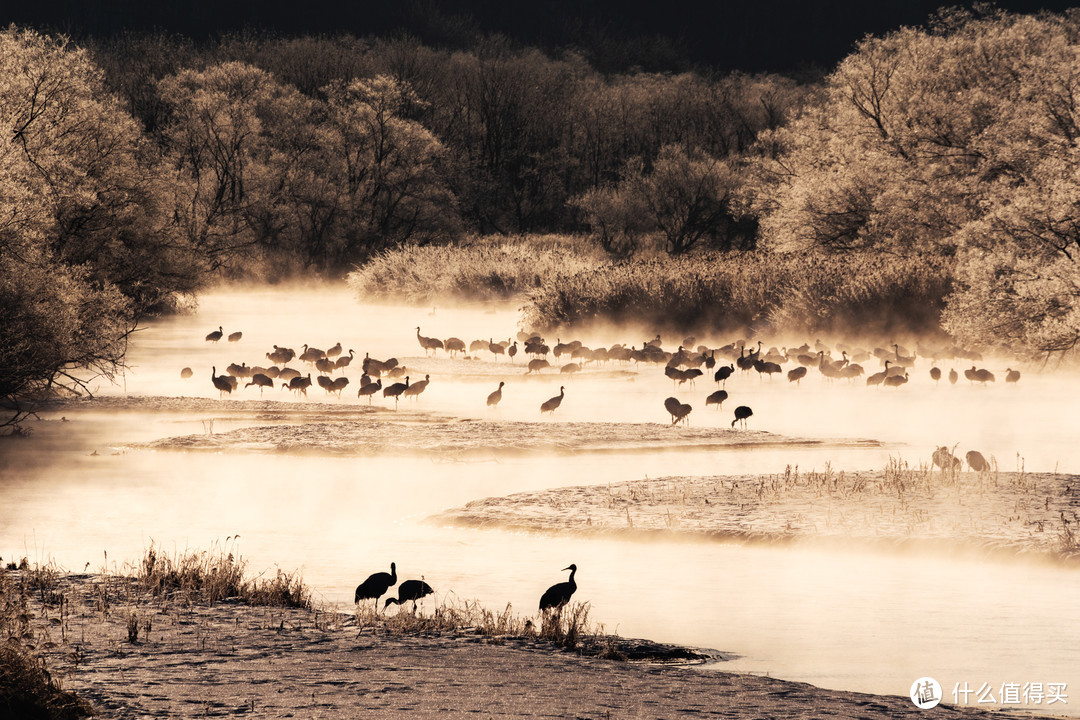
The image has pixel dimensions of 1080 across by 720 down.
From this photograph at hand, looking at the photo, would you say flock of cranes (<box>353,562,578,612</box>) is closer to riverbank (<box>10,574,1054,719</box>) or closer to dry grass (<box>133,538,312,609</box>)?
riverbank (<box>10,574,1054,719</box>)

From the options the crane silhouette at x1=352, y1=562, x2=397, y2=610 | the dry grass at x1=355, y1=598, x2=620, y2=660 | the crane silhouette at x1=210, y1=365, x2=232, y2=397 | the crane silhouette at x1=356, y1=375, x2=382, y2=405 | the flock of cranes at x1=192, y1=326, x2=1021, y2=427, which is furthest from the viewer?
the flock of cranes at x1=192, y1=326, x2=1021, y2=427

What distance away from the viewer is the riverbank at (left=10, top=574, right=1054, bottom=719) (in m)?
7.95

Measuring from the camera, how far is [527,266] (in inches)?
2140

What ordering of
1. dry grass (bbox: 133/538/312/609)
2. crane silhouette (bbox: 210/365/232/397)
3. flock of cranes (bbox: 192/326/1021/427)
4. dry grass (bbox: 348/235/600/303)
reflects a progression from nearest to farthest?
dry grass (bbox: 133/538/312/609) → crane silhouette (bbox: 210/365/232/397) → flock of cranes (bbox: 192/326/1021/427) → dry grass (bbox: 348/235/600/303)

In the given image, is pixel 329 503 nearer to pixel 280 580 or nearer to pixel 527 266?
pixel 280 580

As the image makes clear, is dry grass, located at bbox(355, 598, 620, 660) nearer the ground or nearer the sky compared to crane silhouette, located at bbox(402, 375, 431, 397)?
nearer the ground

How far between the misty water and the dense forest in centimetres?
292

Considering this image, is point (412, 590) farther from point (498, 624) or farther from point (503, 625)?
point (503, 625)

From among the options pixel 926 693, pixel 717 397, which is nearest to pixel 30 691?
pixel 926 693

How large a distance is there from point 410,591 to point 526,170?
83165 mm

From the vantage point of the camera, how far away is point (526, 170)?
303 ft

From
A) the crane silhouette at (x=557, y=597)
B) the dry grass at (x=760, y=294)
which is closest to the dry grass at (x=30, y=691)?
the crane silhouette at (x=557, y=597)

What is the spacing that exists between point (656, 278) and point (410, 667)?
105 ft

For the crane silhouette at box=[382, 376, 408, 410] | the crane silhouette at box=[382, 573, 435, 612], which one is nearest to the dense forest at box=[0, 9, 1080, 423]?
the crane silhouette at box=[382, 376, 408, 410]
